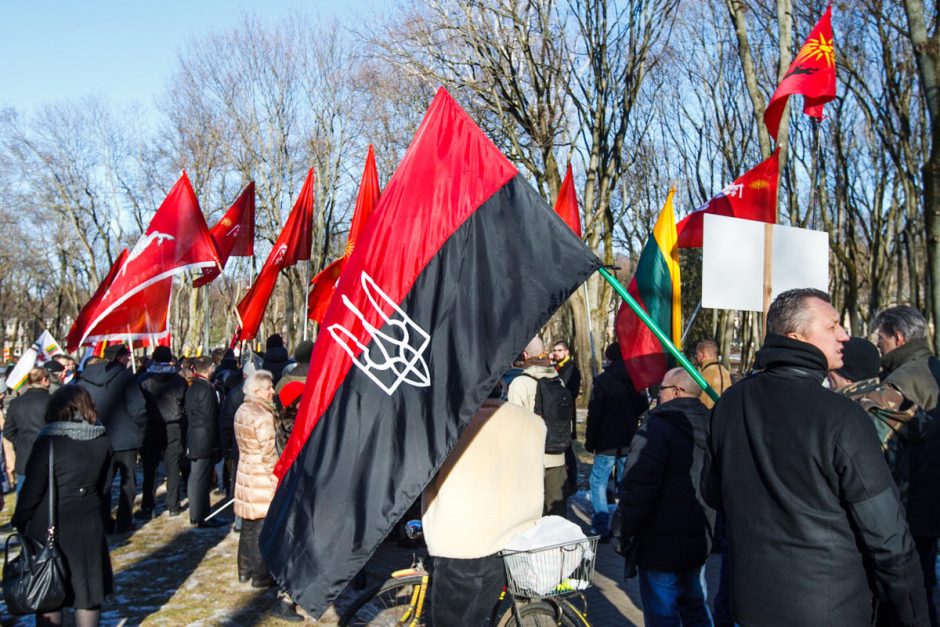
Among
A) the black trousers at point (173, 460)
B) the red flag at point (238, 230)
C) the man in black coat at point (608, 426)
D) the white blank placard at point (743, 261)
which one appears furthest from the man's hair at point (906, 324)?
the red flag at point (238, 230)

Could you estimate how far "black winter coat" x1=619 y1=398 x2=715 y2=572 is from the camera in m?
4.46

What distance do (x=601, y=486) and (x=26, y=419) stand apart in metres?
5.91

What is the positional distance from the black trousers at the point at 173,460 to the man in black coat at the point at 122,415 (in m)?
0.75

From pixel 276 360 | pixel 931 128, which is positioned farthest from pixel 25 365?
pixel 931 128

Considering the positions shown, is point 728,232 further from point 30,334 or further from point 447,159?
point 30,334

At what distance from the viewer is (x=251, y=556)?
726 centimetres

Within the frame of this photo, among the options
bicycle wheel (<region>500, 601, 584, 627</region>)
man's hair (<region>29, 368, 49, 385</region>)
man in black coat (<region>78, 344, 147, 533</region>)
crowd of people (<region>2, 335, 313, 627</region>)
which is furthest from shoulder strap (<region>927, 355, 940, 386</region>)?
man's hair (<region>29, 368, 49, 385</region>)

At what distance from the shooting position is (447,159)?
3.56 m

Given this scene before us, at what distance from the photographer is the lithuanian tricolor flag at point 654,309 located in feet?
22.8

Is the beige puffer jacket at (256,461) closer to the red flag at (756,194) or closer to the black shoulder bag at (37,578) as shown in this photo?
the black shoulder bag at (37,578)

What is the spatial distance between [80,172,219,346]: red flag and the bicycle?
5853 mm

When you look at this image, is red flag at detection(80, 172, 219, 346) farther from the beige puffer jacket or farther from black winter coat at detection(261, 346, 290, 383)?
the beige puffer jacket

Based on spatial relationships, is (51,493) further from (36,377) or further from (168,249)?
(168,249)

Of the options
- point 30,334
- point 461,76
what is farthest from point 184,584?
point 30,334
